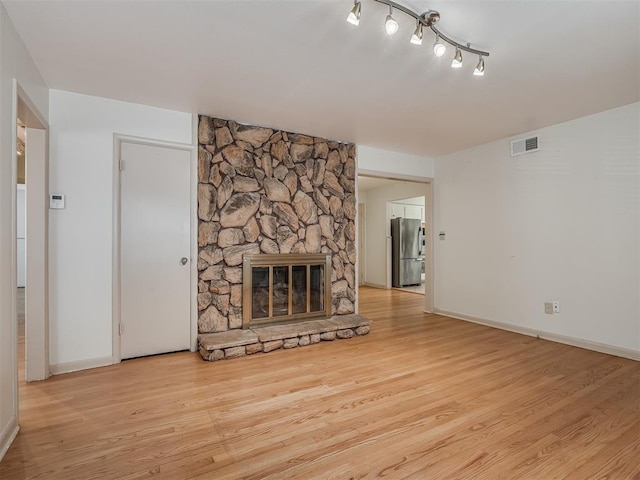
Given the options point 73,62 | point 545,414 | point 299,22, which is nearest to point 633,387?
point 545,414

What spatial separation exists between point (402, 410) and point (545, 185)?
2.99 metres

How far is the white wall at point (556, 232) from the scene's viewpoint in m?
3.04

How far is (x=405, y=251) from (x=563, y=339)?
4065mm

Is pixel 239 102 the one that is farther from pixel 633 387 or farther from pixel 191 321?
pixel 633 387

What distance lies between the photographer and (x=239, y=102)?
2.97 meters

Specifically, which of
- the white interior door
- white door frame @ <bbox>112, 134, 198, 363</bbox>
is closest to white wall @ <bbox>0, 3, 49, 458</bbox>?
white door frame @ <bbox>112, 134, 198, 363</bbox>

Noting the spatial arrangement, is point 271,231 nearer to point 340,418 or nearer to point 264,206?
point 264,206

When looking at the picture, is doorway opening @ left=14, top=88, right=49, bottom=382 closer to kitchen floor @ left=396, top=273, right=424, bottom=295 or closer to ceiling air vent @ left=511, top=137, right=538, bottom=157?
ceiling air vent @ left=511, top=137, right=538, bottom=157

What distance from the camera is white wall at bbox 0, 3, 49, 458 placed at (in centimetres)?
169

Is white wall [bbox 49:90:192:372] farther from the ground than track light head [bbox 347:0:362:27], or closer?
closer

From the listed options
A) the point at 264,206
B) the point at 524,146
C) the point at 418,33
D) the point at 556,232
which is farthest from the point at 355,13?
the point at 556,232

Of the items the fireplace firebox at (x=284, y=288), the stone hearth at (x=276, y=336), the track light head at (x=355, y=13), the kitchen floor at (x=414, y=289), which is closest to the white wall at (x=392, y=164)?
the fireplace firebox at (x=284, y=288)

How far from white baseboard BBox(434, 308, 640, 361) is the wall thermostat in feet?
15.4

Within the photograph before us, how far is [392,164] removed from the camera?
181 inches
